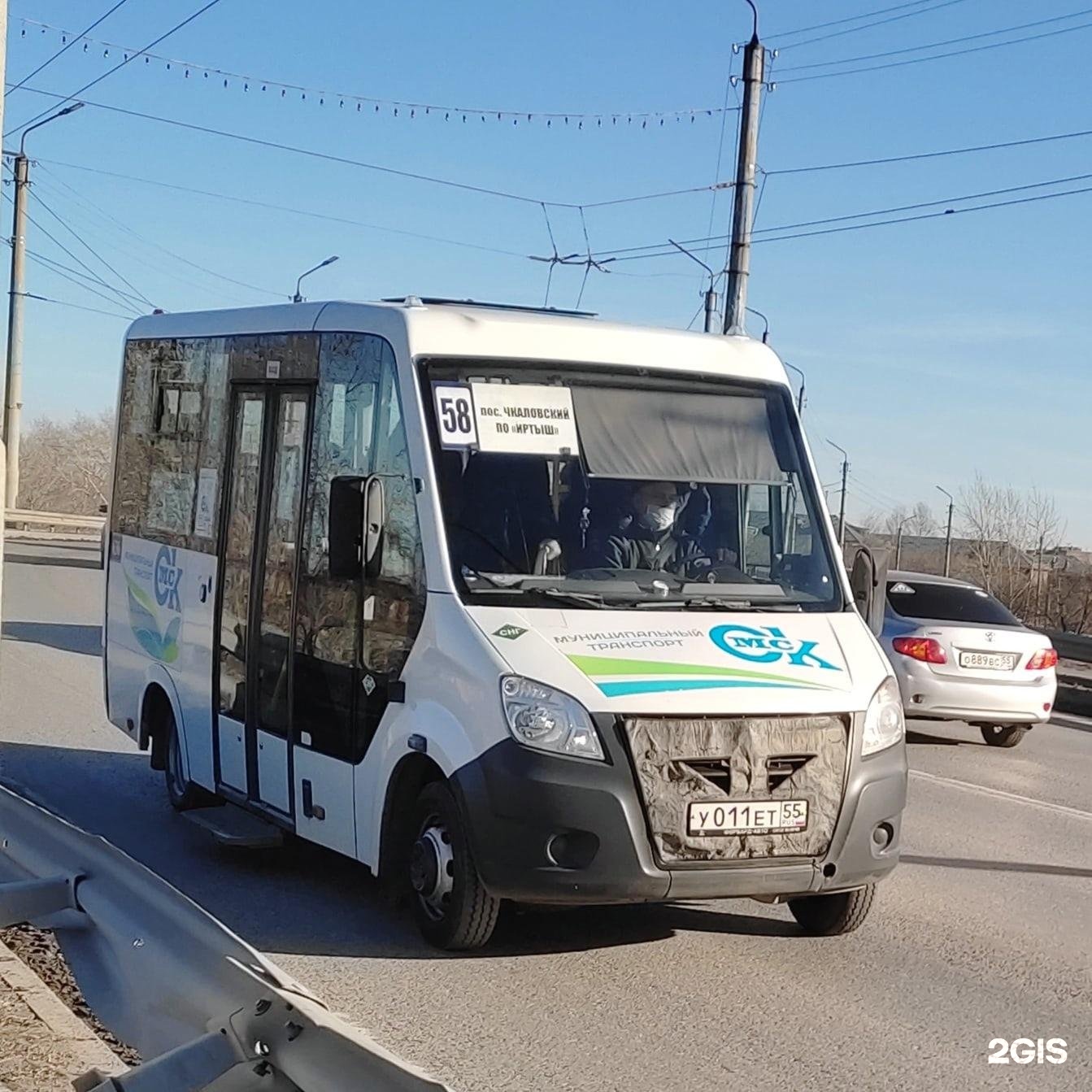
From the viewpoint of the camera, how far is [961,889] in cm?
820

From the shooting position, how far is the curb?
16.0 feet

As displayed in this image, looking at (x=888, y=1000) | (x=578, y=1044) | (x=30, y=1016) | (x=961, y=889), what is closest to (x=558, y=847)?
(x=578, y=1044)

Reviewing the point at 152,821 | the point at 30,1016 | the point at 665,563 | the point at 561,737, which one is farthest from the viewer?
the point at 152,821

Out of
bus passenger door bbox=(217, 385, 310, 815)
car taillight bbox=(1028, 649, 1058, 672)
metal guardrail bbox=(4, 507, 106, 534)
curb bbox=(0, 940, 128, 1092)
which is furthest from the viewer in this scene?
metal guardrail bbox=(4, 507, 106, 534)

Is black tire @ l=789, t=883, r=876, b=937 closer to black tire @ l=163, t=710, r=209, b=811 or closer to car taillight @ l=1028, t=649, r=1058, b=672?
black tire @ l=163, t=710, r=209, b=811

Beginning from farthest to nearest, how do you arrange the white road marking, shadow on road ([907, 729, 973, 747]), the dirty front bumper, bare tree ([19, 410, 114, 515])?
bare tree ([19, 410, 114, 515])
shadow on road ([907, 729, 973, 747])
the white road marking
the dirty front bumper

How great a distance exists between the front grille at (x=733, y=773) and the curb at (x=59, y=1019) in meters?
2.12

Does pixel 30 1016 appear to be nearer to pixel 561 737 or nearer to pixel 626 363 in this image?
pixel 561 737

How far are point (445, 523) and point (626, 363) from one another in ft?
4.13

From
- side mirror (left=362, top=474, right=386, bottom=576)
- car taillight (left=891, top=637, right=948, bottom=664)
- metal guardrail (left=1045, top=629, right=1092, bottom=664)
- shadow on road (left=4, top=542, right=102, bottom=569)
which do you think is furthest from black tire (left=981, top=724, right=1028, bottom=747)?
shadow on road (left=4, top=542, right=102, bottom=569)

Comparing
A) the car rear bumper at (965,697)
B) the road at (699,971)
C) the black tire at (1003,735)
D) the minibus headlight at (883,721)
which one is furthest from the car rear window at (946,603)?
the minibus headlight at (883,721)

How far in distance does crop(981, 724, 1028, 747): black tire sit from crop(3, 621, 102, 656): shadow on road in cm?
928

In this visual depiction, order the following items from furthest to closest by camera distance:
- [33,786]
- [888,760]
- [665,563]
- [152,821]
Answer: [33,786] → [152,821] → [665,563] → [888,760]

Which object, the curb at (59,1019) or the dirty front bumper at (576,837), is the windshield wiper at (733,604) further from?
the curb at (59,1019)
